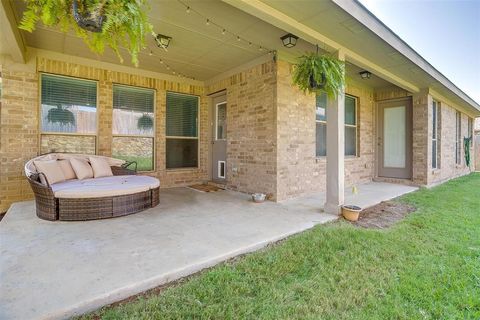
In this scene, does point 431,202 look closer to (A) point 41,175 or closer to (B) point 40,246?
(B) point 40,246

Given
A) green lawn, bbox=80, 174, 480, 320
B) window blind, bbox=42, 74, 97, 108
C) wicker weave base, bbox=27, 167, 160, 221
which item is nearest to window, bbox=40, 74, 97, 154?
window blind, bbox=42, 74, 97, 108

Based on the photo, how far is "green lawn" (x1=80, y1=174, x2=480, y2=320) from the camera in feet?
5.13

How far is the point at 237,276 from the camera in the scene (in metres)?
1.95

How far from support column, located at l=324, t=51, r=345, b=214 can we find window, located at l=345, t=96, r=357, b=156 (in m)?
2.89

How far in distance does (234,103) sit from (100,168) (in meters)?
3.02

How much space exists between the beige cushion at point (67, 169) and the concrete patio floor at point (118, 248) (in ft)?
2.37

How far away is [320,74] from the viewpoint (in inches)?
127

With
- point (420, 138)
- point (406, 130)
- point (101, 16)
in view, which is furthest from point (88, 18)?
point (406, 130)

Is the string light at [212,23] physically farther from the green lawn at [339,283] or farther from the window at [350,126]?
the window at [350,126]

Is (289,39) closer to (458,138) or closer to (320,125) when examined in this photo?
(320,125)

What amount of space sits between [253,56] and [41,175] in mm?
4014

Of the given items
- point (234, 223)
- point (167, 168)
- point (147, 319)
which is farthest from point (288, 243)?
point (167, 168)

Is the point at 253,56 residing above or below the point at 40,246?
above

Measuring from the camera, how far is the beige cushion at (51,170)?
3416 mm
